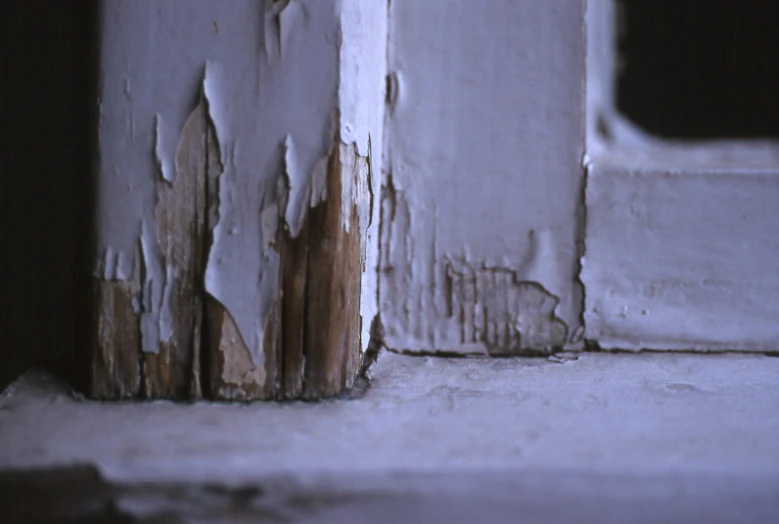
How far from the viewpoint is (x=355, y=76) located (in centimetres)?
36

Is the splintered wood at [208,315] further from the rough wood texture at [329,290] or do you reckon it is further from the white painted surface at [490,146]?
the white painted surface at [490,146]

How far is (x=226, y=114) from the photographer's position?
347mm

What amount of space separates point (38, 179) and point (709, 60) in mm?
620

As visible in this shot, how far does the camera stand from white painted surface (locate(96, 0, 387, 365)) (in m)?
0.35

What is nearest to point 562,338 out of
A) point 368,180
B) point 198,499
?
point 368,180

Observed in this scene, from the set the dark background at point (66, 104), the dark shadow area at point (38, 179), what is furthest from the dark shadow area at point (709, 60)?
the dark shadow area at point (38, 179)

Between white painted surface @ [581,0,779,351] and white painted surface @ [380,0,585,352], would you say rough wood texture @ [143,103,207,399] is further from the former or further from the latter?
white painted surface @ [581,0,779,351]

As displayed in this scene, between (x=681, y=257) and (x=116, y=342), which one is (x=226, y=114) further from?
(x=681, y=257)

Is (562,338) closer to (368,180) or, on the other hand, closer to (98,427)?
(368,180)

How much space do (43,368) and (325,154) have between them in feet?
0.74

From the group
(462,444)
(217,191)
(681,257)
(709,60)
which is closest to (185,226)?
(217,191)

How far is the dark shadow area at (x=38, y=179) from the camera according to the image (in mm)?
496

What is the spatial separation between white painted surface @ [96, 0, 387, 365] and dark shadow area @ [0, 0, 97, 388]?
17 centimetres

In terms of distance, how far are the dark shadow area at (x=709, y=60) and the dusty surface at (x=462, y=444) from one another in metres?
0.29
